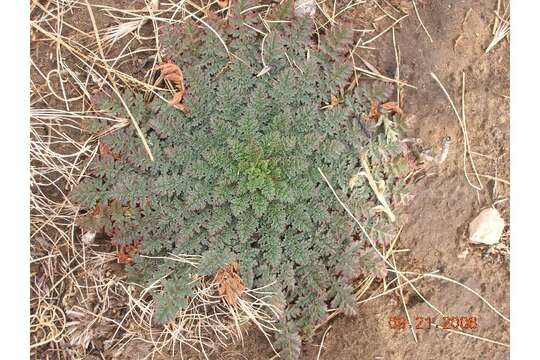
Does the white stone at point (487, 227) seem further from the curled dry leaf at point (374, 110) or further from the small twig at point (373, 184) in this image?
the curled dry leaf at point (374, 110)

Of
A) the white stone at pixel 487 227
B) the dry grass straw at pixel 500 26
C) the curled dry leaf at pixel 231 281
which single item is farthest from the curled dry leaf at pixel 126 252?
the dry grass straw at pixel 500 26

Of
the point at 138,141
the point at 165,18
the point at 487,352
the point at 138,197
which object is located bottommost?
the point at 487,352

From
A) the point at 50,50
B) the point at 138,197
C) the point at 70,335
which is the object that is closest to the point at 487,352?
the point at 138,197

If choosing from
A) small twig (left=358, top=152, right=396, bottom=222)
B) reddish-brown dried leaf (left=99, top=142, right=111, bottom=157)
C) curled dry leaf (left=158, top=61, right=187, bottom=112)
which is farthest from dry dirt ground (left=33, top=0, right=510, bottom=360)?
curled dry leaf (left=158, top=61, right=187, bottom=112)

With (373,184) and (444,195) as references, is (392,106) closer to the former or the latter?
(373,184)

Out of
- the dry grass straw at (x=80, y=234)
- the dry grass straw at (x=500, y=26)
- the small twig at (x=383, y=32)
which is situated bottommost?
the dry grass straw at (x=80, y=234)

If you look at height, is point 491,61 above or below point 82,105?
above

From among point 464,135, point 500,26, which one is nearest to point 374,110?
point 464,135

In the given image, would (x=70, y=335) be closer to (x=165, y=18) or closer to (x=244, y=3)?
(x=165, y=18)
